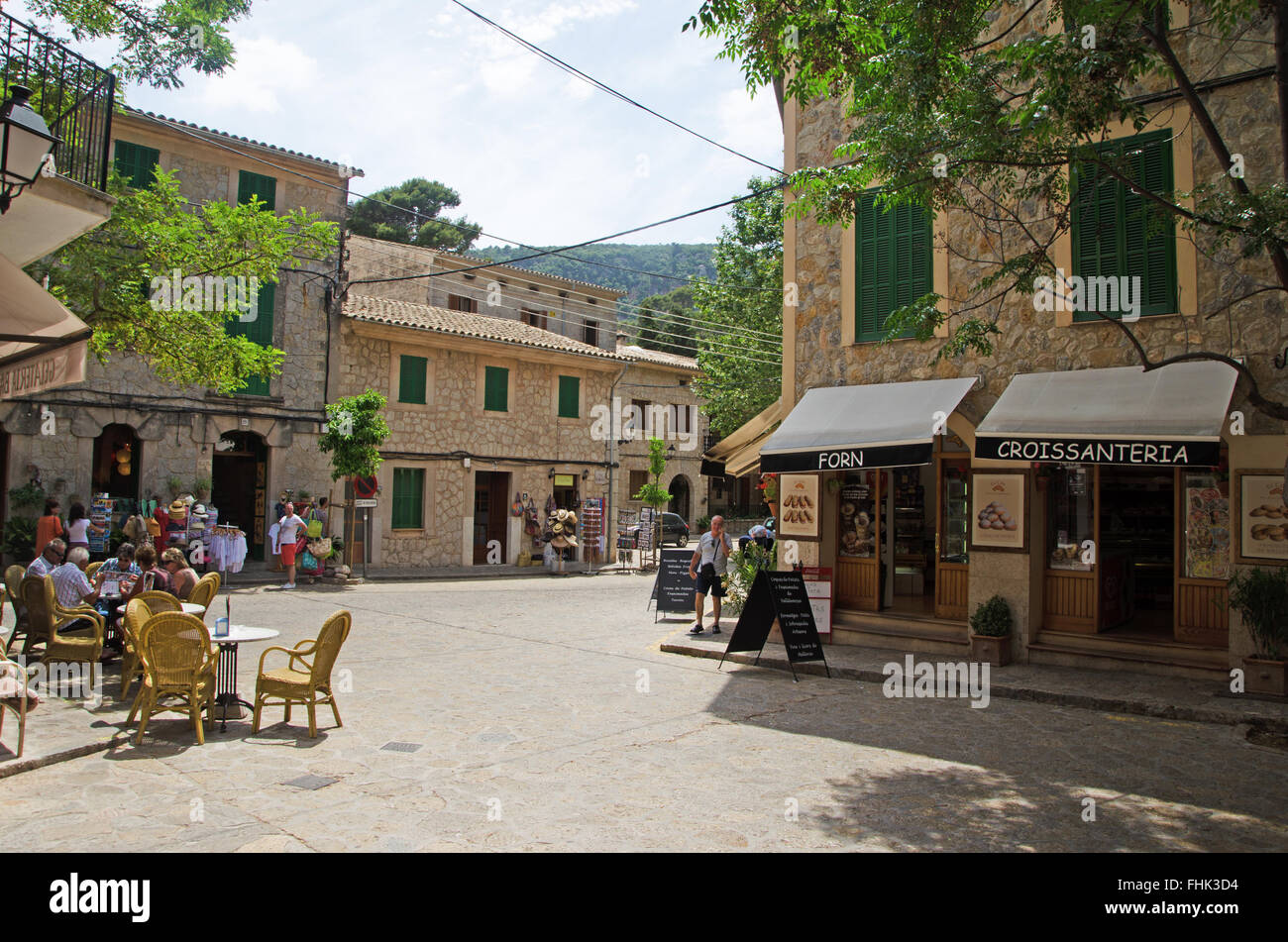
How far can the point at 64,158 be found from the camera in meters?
7.91

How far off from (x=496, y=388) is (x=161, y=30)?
11.6 m

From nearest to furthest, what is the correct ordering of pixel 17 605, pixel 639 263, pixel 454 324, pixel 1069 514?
pixel 17 605, pixel 1069 514, pixel 454 324, pixel 639 263

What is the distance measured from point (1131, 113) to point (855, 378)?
4872mm

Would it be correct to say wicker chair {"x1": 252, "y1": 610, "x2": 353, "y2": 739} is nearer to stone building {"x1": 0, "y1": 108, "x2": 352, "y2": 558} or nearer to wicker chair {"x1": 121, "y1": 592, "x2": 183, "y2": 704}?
wicker chair {"x1": 121, "y1": 592, "x2": 183, "y2": 704}

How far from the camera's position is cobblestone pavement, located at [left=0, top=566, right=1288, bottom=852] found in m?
4.66

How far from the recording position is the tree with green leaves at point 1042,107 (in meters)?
6.93

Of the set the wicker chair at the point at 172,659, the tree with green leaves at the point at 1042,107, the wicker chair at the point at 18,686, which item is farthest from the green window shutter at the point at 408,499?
the wicker chair at the point at 18,686

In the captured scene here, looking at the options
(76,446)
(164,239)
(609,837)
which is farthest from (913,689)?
(76,446)

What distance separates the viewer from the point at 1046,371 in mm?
9906

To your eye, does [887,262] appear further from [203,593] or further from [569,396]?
[569,396]

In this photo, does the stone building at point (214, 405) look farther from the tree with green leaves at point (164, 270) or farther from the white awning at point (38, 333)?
the white awning at point (38, 333)

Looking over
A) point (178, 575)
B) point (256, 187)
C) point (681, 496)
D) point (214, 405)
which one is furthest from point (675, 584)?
point (681, 496)

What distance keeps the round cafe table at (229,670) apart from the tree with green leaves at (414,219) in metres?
37.8

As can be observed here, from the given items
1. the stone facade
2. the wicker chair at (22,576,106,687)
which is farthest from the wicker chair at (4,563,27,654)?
the stone facade
